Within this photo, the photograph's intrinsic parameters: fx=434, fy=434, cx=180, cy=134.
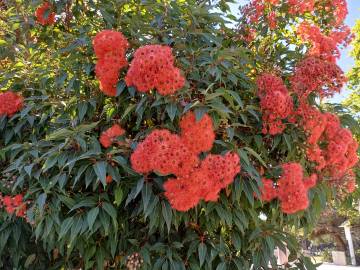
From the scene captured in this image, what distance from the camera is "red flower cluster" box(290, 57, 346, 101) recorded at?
94.1 inches

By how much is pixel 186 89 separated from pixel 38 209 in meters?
0.94

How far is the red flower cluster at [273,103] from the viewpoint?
229 cm

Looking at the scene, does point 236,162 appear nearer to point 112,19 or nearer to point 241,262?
point 241,262

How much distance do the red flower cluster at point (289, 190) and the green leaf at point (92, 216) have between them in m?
0.84

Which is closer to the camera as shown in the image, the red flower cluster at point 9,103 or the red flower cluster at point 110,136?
the red flower cluster at point 110,136

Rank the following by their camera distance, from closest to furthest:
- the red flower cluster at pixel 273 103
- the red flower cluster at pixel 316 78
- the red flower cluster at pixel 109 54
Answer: the red flower cluster at pixel 109 54 → the red flower cluster at pixel 273 103 → the red flower cluster at pixel 316 78

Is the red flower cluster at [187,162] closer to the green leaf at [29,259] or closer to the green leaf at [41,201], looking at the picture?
the green leaf at [41,201]

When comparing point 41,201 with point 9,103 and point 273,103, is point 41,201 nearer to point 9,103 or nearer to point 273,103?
point 9,103

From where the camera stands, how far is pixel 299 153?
8.61 ft

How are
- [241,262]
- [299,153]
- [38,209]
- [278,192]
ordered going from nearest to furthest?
[38,209], [278,192], [241,262], [299,153]

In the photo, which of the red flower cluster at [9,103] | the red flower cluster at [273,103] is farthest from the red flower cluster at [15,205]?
the red flower cluster at [273,103]

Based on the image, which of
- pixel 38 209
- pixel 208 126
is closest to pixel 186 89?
pixel 208 126

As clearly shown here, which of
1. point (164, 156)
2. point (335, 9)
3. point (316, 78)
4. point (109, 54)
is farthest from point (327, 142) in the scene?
point (109, 54)

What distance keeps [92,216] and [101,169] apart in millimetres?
238
